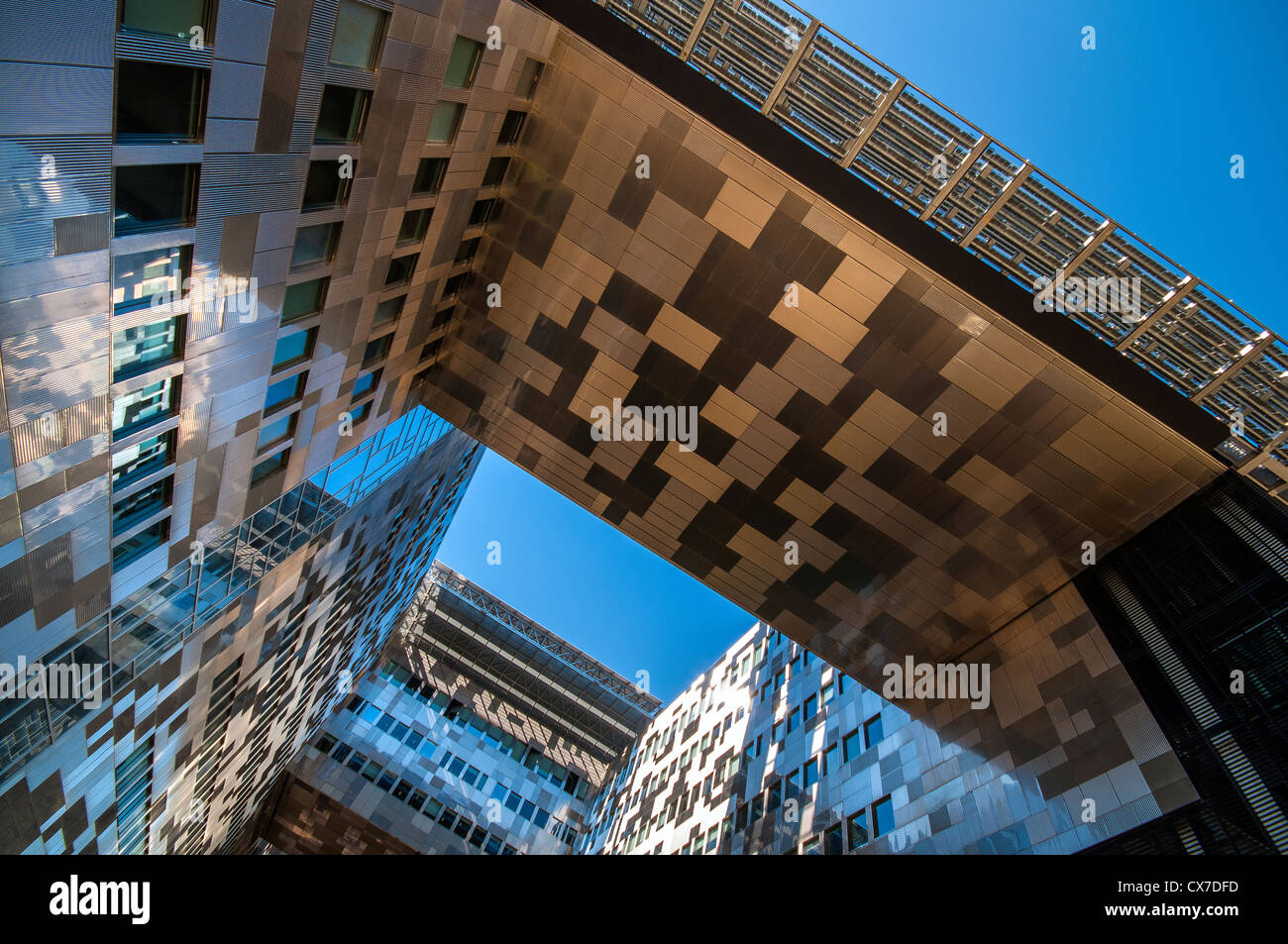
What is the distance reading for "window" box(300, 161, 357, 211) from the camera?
14625 millimetres

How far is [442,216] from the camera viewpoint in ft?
65.4

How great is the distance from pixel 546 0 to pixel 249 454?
1434 centimetres

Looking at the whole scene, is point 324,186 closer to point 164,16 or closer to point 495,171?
point 164,16

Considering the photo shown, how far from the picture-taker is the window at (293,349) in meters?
17.2

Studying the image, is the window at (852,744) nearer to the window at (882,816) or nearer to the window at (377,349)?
the window at (882,816)

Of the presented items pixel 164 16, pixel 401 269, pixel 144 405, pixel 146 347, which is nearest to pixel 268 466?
pixel 144 405

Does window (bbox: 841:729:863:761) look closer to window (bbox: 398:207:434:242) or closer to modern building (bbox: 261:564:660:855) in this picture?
window (bbox: 398:207:434:242)

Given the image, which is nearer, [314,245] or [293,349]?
[314,245]

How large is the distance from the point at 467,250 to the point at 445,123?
600cm

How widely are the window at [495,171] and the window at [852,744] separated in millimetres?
28223

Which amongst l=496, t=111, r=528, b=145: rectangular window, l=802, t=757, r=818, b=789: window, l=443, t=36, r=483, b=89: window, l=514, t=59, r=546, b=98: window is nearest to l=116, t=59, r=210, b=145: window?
l=443, t=36, r=483, b=89: window

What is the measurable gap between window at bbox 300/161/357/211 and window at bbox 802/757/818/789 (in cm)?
3129

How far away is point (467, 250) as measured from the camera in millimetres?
23141
